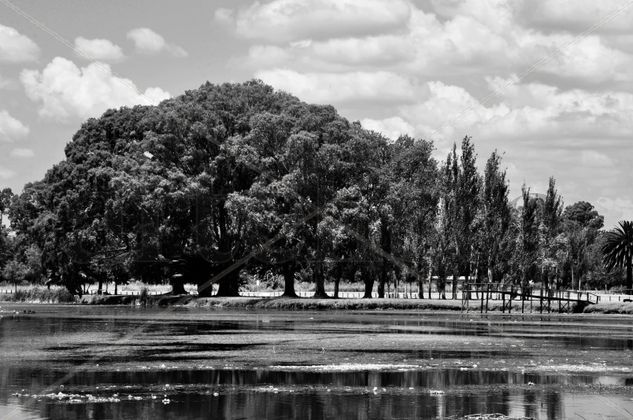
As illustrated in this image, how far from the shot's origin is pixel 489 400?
2467cm

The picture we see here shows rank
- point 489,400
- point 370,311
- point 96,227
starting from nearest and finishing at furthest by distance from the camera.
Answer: point 489,400 < point 370,311 < point 96,227

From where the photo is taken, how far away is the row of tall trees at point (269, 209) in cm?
8838

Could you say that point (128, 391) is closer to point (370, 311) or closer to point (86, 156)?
point (370, 311)

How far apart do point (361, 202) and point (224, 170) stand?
1447 centimetres

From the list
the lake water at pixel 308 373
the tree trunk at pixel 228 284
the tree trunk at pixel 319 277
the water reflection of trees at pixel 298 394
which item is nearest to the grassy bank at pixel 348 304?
the tree trunk at pixel 319 277

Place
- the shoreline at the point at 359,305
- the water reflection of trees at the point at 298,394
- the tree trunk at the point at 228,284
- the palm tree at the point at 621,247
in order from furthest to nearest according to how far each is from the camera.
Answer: the palm tree at the point at 621,247 → the tree trunk at the point at 228,284 → the shoreline at the point at 359,305 → the water reflection of trees at the point at 298,394

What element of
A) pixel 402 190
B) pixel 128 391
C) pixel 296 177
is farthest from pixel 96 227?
pixel 128 391

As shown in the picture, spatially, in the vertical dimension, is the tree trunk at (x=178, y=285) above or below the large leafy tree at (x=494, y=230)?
below

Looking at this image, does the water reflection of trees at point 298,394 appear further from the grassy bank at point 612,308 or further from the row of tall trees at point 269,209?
the row of tall trees at point 269,209

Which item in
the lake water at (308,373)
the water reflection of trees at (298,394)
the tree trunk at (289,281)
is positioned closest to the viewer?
the water reflection of trees at (298,394)

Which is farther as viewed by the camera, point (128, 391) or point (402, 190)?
point (402, 190)

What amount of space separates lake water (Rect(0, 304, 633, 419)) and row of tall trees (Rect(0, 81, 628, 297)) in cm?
3585

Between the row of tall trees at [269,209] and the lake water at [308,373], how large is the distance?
3585 centimetres

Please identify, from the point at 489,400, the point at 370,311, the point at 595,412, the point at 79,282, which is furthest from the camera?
the point at 79,282
